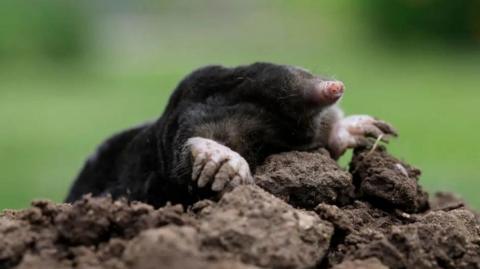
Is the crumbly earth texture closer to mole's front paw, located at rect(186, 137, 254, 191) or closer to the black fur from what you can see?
mole's front paw, located at rect(186, 137, 254, 191)

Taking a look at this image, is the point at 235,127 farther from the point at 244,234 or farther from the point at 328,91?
the point at 244,234

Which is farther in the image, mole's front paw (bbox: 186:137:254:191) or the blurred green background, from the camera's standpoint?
the blurred green background

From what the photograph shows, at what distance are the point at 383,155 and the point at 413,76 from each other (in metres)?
13.8

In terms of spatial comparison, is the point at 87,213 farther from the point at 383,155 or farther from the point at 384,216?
the point at 383,155

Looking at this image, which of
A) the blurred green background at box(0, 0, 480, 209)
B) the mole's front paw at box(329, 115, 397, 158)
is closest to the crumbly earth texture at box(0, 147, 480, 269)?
the mole's front paw at box(329, 115, 397, 158)

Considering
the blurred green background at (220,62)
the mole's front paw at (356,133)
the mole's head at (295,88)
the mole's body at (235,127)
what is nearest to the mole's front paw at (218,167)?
the mole's body at (235,127)

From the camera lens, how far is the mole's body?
2566mm

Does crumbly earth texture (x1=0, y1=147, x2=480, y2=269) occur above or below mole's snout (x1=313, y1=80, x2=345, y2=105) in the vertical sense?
below

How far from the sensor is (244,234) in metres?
1.92

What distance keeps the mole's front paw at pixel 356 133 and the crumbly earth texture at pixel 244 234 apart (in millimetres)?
571

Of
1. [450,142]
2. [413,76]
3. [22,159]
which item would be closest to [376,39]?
[413,76]

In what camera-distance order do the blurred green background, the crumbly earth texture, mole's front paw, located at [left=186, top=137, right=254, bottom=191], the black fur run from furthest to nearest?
the blurred green background, the black fur, mole's front paw, located at [left=186, top=137, right=254, bottom=191], the crumbly earth texture

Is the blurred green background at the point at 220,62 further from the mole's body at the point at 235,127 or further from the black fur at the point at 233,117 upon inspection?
the black fur at the point at 233,117

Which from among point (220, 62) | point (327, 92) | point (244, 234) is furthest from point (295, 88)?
point (220, 62)
